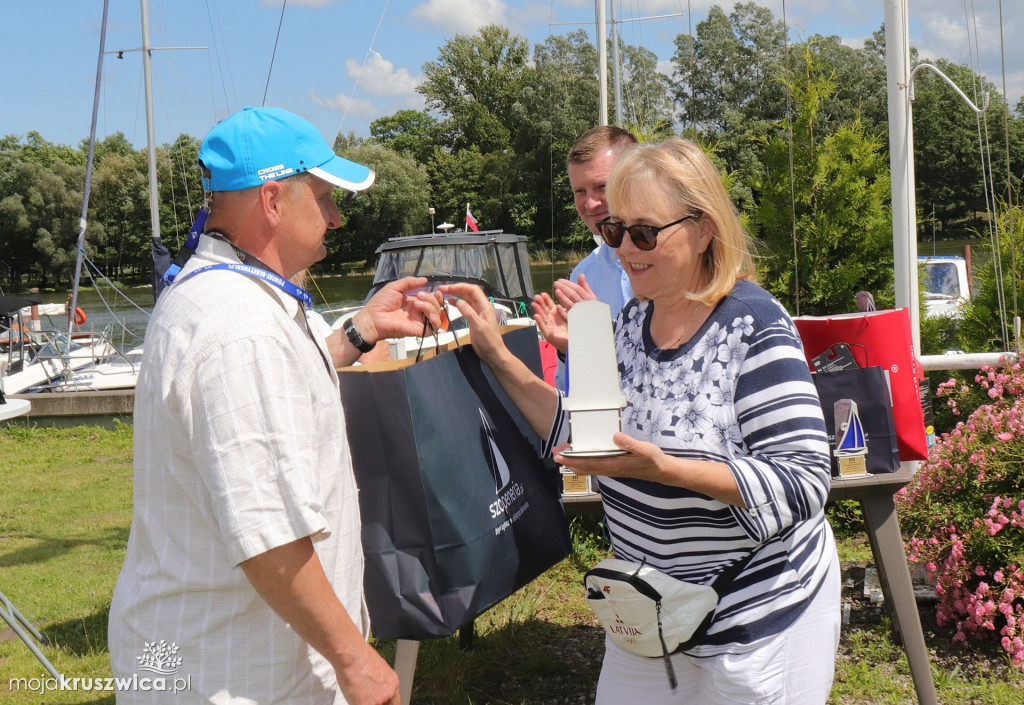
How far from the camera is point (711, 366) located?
173 cm

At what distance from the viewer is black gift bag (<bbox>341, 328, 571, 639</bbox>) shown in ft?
6.31

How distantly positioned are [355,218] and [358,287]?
733 cm

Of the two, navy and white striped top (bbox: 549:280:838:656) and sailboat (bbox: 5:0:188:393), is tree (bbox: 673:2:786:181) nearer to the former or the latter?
sailboat (bbox: 5:0:188:393)

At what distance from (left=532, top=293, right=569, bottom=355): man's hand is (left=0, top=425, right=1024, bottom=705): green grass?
1.73m

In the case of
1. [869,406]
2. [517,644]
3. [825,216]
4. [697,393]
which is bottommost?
[517,644]

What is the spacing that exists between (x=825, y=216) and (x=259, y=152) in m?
6.33

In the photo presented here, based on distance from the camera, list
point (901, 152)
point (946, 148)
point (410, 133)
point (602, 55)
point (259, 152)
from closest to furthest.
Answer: point (259, 152) < point (901, 152) < point (602, 55) < point (946, 148) < point (410, 133)

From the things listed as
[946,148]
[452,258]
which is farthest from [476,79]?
[452,258]

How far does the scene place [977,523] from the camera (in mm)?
3576

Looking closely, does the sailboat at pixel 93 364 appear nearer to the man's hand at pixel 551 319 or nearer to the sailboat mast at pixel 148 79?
the sailboat mast at pixel 148 79

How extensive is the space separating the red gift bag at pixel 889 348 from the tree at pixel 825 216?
4.06m

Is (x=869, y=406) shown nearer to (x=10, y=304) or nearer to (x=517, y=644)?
(x=517, y=644)

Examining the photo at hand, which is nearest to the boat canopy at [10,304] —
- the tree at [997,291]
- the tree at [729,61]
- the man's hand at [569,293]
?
the tree at [997,291]

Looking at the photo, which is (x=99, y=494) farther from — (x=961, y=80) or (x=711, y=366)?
(x=961, y=80)
